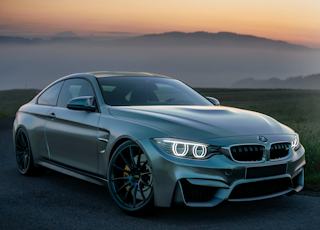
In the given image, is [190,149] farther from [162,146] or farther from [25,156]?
[25,156]

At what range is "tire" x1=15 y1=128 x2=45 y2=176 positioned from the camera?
6578 millimetres

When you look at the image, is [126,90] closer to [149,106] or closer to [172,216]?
[149,106]

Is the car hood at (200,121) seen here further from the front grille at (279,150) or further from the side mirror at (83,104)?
the side mirror at (83,104)

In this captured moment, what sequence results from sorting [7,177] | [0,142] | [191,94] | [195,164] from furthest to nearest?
1. [0,142]
2. [7,177]
3. [191,94]
4. [195,164]

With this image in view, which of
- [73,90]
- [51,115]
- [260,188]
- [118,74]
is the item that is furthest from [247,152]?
[51,115]

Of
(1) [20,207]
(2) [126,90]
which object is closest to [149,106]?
(2) [126,90]

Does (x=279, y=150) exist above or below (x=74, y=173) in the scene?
above

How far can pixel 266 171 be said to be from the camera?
4.09 metres

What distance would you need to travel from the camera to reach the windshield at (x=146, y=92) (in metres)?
5.34

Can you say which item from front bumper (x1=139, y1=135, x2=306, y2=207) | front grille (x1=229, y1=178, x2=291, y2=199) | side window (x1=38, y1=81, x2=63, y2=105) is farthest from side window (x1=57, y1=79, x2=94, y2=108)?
front grille (x1=229, y1=178, x2=291, y2=199)

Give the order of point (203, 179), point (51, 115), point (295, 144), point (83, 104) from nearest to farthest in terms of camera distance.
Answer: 1. point (203, 179)
2. point (295, 144)
3. point (83, 104)
4. point (51, 115)

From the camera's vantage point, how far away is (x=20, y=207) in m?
4.85

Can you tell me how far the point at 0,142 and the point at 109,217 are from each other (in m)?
8.24

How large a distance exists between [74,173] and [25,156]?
1.80 meters
